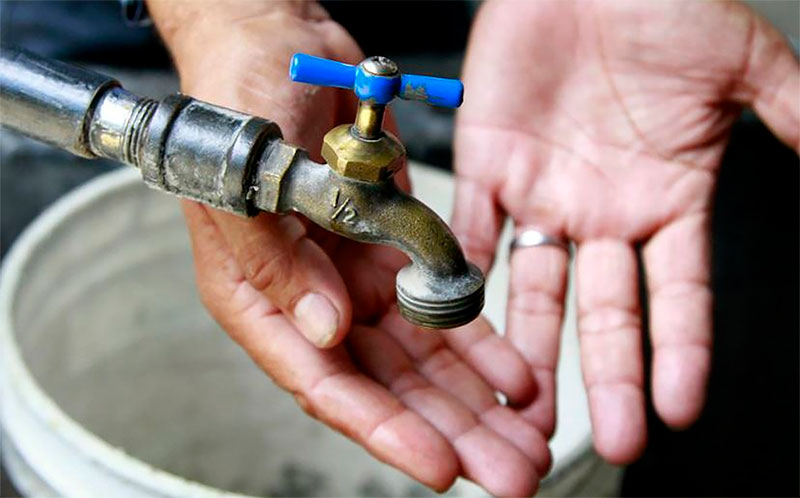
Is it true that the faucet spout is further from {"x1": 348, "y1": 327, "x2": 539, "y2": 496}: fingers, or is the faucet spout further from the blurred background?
the blurred background

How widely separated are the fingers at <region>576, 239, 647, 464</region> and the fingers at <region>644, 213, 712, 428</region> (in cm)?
2

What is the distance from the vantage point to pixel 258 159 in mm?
454

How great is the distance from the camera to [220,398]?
0.96 metres

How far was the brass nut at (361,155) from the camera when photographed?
43 centimetres

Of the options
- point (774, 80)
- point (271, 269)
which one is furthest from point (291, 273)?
point (774, 80)

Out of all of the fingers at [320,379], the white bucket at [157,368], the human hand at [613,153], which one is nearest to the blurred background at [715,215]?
the white bucket at [157,368]

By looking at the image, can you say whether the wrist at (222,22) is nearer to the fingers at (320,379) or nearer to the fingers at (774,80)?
the fingers at (320,379)

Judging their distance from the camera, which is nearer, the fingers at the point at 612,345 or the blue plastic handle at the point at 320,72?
the blue plastic handle at the point at 320,72

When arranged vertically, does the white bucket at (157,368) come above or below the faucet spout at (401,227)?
below

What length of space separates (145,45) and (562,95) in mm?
584

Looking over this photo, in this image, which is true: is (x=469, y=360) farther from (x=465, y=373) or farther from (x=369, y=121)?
(x=369, y=121)

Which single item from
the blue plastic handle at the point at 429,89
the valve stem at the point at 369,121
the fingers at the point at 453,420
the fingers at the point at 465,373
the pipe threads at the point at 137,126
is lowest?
the fingers at the point at 465,373

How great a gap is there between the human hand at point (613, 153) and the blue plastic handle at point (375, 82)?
0.29m

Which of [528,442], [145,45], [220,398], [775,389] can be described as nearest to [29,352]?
[220,398]
